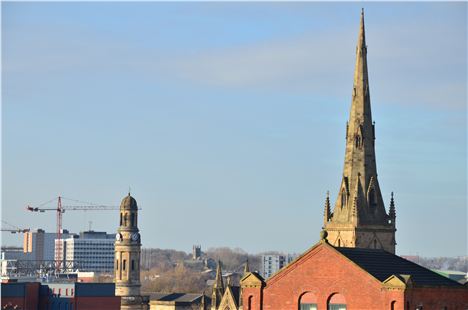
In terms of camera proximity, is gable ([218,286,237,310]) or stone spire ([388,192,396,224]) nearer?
stone spire ([388,192,396,224])

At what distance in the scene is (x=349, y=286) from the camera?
314 feet

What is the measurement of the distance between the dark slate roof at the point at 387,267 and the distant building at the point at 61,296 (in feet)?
247

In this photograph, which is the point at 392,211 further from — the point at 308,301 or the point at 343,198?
the point at 308,301

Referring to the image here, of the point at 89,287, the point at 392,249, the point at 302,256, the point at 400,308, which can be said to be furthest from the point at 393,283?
the point at 89,287

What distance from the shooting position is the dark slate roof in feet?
316

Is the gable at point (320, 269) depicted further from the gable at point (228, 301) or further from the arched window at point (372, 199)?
the gable at point (228, 301)

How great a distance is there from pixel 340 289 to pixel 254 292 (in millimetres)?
7091

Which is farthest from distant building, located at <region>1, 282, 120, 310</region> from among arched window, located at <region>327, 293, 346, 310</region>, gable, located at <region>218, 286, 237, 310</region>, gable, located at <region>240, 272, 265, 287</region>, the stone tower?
arched window, located at <region>327, 293, 346, 310</region>

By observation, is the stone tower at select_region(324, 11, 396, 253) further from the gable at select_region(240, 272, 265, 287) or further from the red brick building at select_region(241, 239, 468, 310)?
the gable at select_region(240, 272, 265, 287)

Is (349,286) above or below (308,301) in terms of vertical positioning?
above

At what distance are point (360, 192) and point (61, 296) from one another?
160 feet

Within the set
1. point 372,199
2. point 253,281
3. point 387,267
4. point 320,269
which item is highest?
point 372,199

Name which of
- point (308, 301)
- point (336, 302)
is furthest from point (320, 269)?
point (336, 302)

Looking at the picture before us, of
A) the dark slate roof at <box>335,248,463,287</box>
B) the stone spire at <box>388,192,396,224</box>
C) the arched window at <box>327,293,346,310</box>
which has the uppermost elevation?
the stone spire at <box>388,192,396,224</box>
